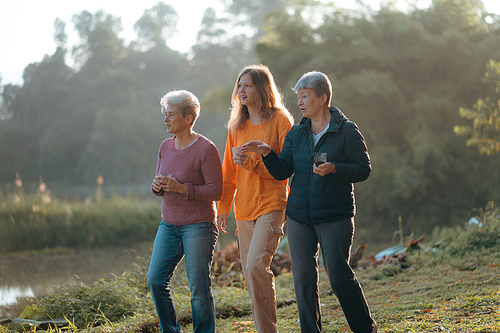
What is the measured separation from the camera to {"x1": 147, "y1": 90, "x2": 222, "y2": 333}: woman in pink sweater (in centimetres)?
240

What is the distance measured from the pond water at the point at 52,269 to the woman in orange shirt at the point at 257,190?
243cm

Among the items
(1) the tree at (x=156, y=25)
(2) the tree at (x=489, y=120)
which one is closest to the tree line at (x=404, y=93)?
(2) the tree at (x=489, y=120)

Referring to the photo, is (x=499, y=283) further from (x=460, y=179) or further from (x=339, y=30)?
(x=339, y=30)

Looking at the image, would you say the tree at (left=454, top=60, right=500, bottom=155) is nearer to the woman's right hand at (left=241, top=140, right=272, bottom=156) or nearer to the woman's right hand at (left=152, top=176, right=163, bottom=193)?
the woman's right hand at (left=241, top=140, right=272, bottom=156)

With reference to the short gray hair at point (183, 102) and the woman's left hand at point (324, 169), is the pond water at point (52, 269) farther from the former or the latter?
the woman's left hand at point (324, 169)

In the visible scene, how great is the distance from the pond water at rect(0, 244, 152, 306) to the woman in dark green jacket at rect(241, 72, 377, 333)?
2814 mm

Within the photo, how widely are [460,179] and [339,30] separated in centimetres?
498

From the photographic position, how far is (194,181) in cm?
250

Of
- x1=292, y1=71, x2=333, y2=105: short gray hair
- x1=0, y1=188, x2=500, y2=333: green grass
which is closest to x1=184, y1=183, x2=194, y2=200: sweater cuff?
x1=292, y1=71, x2=333, y2=105: short gray hair

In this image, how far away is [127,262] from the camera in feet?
24.4

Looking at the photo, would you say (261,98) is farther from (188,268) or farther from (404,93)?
(404,93)

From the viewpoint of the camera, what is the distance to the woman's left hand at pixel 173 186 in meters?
2.38

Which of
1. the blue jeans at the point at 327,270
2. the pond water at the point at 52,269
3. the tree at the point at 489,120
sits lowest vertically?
the pond water at the point at 52,269

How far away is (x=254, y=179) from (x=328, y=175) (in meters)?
0.49
